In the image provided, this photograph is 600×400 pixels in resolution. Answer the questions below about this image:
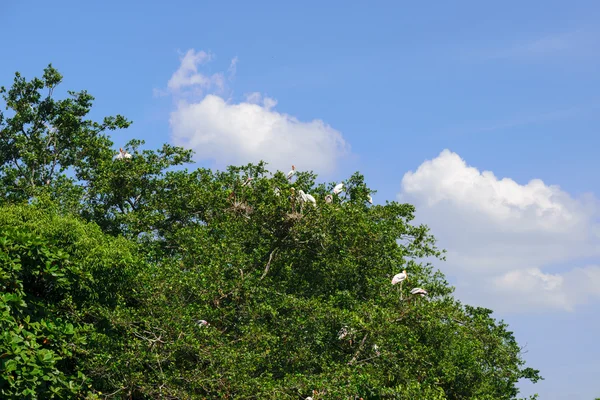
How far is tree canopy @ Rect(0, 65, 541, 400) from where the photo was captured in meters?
13.1

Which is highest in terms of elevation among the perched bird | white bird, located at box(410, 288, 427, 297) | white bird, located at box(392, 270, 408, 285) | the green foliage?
the perched bird

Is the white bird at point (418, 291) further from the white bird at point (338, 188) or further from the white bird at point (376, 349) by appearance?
the white bird at point (338, 188)

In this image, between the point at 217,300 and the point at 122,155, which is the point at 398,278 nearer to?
the point at 217,300

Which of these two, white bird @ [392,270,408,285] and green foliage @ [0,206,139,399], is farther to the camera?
white bird @ [392,270,408,285]

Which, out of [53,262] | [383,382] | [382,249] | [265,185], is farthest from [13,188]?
[383,382]

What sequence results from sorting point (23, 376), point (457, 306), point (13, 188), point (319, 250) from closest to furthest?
point (23, 376) → point (319, 250) → point (457, 306) → point (13, 188)

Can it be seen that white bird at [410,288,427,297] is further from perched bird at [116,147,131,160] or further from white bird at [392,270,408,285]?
perched bird at [116,147,131,160]

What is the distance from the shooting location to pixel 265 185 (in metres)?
18.3

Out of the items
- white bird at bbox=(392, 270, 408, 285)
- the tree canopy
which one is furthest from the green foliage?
white bird at bbox=(392, 270, 408, 285)

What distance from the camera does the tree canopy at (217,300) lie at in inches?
517

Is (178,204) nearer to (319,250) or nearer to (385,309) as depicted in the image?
(319,250)

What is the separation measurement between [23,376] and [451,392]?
1005cm

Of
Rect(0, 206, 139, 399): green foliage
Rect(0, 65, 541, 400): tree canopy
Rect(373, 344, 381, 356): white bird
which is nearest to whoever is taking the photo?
Rect(0, 206, 139, 399): green foliage

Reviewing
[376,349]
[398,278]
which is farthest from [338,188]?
[376,349]
